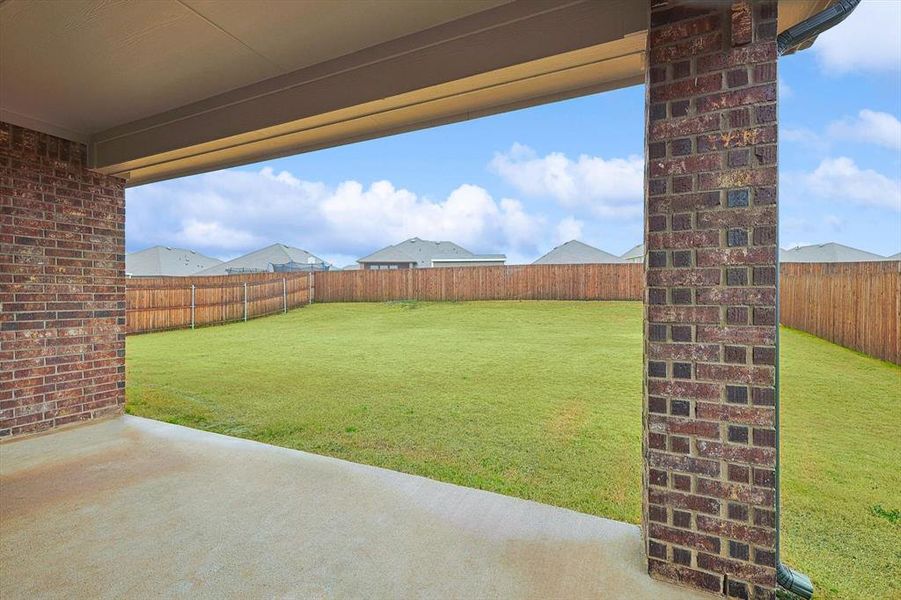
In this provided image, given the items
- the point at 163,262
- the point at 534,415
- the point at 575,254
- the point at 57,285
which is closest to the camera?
the point at 57,285

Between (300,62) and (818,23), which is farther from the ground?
(300,62)

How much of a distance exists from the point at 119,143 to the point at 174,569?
11.4 feet

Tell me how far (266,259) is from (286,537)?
118ft

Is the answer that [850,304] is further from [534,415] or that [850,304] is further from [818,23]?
[818,23]

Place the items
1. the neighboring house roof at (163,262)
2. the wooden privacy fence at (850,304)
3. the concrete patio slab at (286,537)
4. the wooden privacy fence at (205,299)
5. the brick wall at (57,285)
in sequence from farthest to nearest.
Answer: the neighboring house roof at (163,262)
the wooden privacy fence at (205,299)
the wooden privacy fence at (850,304)
the brick wall at (57,285)
the concrete patio slab at (286,537)

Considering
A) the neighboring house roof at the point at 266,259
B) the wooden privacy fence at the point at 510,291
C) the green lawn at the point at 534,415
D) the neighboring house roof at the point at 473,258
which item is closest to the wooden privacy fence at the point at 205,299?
the wooden privacy fence at the point at 510,291

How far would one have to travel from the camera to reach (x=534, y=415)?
172 inches

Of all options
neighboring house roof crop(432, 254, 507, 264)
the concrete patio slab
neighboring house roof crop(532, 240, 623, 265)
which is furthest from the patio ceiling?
neighboring house roof crop(532, 240, 623, 265)

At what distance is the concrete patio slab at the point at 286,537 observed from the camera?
1694mm

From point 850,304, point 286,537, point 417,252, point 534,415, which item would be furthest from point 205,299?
point 417,252

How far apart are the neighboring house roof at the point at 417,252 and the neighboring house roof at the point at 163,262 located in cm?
1195

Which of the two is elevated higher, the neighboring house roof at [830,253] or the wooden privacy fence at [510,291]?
the neighboring house roof at [830,253]

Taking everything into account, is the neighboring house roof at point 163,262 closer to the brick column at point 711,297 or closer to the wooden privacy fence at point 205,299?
the wooden privacy fence at point 205,299

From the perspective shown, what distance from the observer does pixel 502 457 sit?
3.28m
